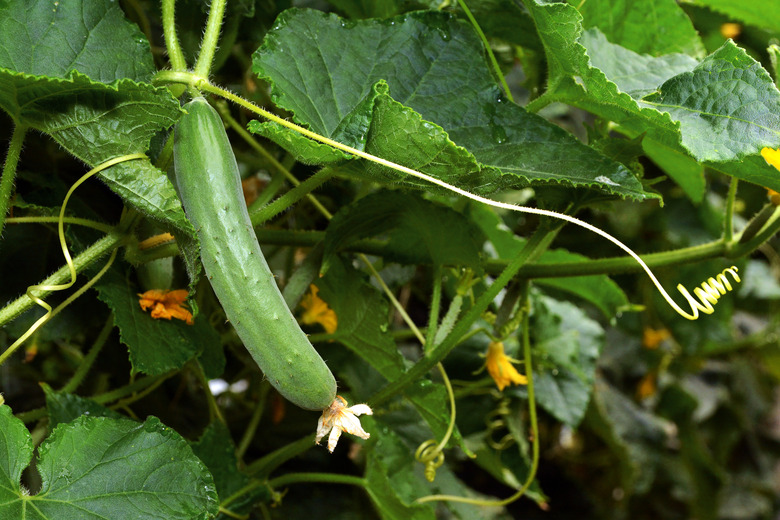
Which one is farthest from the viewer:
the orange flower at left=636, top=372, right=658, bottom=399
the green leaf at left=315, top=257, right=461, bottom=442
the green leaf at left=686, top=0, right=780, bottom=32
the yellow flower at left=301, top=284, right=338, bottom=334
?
the orange flower at left=636, top=372, right=658, bottom=399

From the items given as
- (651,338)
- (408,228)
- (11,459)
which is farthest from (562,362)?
(11,459)

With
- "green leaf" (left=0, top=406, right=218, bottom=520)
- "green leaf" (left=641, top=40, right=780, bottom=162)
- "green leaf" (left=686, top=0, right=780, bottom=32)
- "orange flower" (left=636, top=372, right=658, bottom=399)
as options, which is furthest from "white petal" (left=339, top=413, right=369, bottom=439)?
"orange flower" (left=636, top=372, right=658, bottom=399)

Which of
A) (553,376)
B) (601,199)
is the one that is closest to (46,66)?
(601,199)

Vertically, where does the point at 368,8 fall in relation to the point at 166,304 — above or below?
above

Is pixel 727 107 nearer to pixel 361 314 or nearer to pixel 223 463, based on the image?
pixel 361 314

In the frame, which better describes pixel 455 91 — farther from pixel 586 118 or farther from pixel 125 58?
pixel 586 118

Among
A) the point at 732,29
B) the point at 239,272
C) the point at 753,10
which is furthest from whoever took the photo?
the point at 732,29

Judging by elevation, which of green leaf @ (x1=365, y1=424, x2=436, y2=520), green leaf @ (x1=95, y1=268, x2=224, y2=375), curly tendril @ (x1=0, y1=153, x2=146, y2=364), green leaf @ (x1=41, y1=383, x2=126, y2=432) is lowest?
green leaf @ (x1=365, y1=424, x2=436, y2=520)

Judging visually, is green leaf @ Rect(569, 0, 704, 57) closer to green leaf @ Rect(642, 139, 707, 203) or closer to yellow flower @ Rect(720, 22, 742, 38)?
green leaf @ Rect(642, 139, 707, 203)
